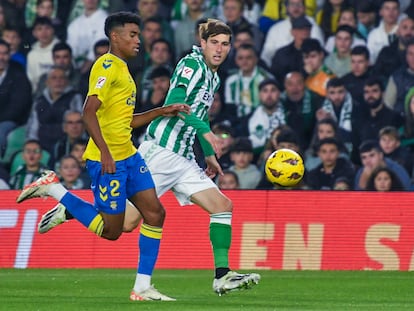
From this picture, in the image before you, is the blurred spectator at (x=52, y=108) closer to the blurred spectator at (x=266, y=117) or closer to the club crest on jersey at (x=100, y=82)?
the blurred spectator at (x=266, y=117)

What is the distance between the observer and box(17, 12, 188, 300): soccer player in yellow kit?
9.30m

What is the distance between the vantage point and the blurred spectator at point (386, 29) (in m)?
16.6

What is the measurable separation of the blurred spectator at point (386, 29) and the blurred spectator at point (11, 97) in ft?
16.5

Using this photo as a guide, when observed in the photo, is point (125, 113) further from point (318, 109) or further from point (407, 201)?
point (318, 109)

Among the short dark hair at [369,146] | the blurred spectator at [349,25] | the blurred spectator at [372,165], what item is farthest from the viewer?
the blurred spectator at [349,25]

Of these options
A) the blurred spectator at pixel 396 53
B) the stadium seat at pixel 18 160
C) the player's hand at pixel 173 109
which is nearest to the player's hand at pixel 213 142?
the player's hand at pixel 173 109

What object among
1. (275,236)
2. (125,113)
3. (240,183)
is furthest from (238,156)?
(125,113)

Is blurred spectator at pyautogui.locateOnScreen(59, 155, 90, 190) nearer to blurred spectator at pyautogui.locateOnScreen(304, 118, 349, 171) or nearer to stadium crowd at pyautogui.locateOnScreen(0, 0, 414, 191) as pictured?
stadium crowd at pyautogui.locateOnScreen(0, 0, 414, 191)

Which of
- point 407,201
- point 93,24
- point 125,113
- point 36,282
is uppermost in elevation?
point 93,24

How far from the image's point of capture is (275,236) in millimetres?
14609

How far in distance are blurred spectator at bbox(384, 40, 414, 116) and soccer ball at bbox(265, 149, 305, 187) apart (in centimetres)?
529

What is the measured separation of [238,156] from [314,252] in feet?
6.64

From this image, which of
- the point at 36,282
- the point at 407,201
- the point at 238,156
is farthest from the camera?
the point at 238,156

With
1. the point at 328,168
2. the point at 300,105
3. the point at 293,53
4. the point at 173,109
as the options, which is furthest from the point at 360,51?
the point at 173,109
